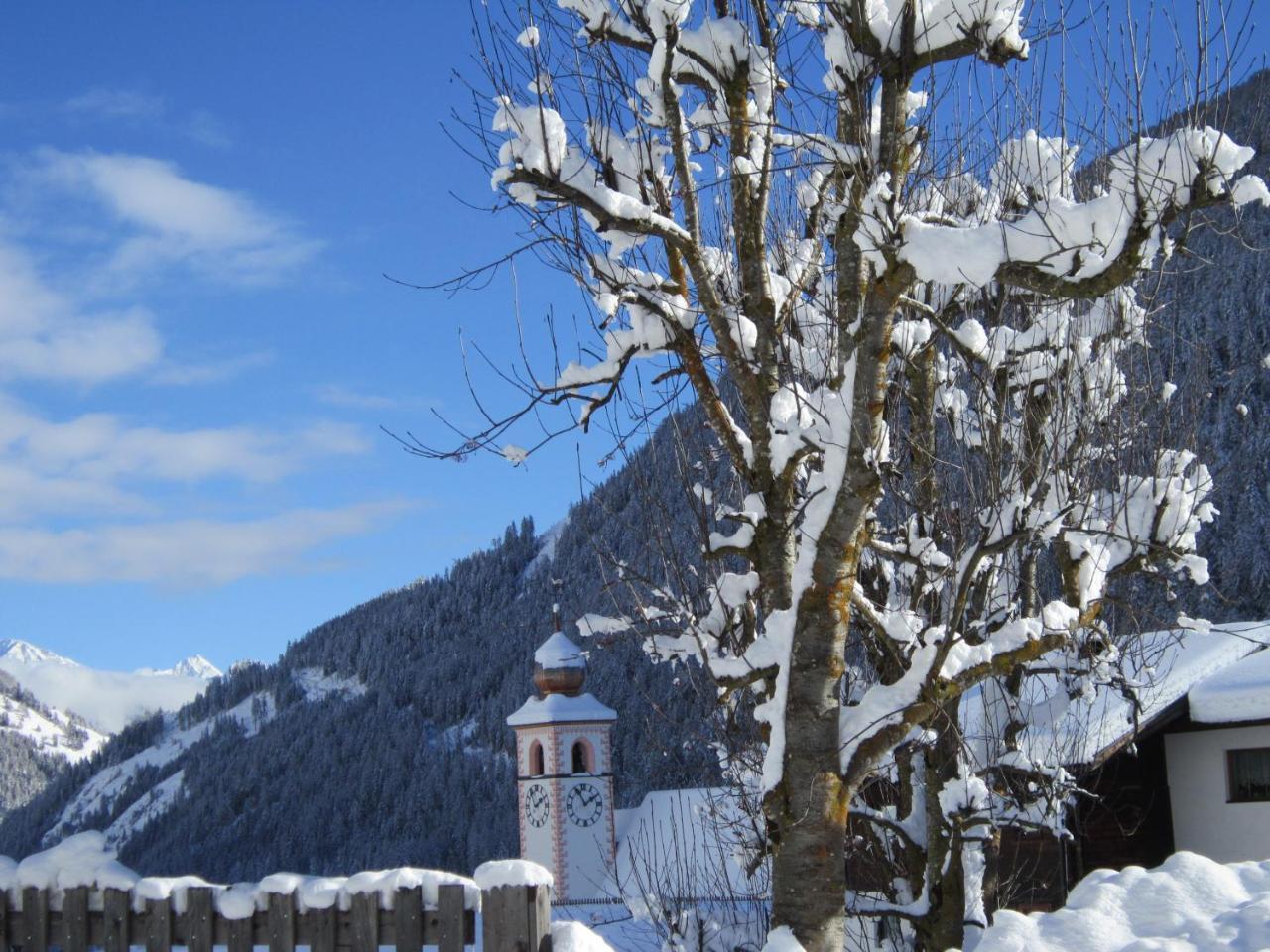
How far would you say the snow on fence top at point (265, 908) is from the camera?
→ 509cm

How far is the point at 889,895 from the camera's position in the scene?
10828 millimetres

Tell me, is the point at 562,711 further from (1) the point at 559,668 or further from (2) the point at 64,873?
(2) the point at 64,873

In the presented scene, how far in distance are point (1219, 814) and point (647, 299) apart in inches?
626

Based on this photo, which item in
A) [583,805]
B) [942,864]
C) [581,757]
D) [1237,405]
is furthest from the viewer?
[1237,405]

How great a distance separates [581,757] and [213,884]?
29675 mm

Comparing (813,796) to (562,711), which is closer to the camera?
(813,796)

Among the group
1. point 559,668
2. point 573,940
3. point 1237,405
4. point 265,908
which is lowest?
point 573,940

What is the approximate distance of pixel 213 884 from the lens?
5.24m

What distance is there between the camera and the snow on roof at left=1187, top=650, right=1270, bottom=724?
58.0ft

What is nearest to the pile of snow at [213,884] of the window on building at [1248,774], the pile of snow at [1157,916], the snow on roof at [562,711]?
the pile of snow at [1157,916]

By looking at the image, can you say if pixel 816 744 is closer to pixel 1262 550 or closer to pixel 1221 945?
pixel 1221 945

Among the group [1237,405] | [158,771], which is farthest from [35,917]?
[158,771]

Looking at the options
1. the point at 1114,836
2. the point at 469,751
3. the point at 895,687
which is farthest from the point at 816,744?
the point at 469,751

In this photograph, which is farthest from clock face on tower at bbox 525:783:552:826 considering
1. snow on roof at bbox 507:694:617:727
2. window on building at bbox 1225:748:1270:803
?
window on building at bbox 1225:748:1270:803
